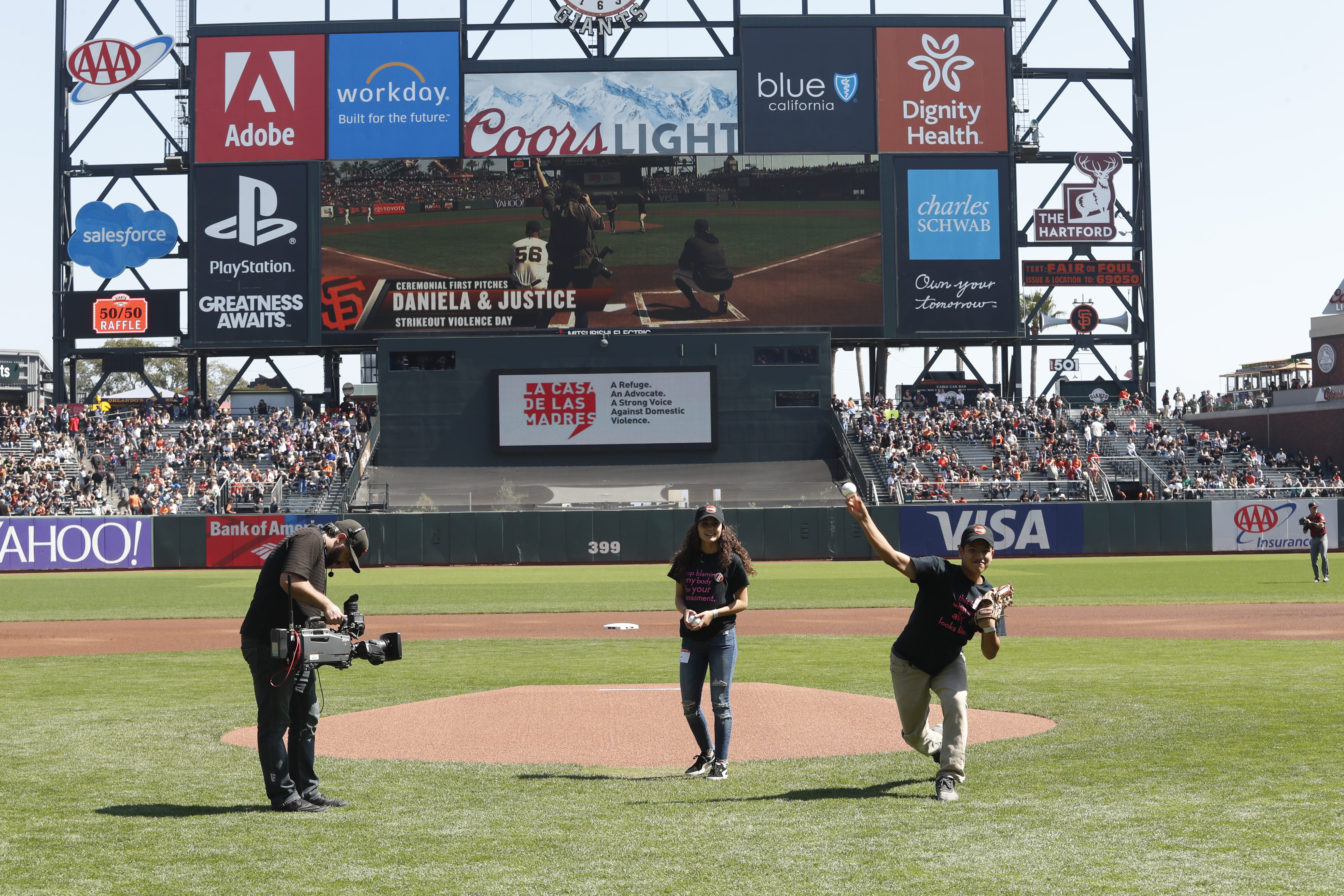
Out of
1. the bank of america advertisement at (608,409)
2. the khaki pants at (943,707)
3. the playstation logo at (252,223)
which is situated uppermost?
the playstation logo at (252,223)

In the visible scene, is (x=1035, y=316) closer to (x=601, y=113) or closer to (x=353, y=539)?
(x=601, y=113)

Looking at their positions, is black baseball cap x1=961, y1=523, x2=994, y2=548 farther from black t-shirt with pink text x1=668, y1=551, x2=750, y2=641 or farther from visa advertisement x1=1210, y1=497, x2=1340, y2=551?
visa advertisement x1=1210, y1=497, x2=1340, y2=551

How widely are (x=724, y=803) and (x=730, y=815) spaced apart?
1.17 ft

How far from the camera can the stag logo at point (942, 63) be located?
52.8 m

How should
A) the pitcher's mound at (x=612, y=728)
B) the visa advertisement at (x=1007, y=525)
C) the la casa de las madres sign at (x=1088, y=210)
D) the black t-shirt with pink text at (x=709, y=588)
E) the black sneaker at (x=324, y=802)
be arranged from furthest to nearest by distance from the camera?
1. the la casa de las madres sign at (x=1088, y=210)
2. the visa advertisement at (x=1007, y=525)
3. the pitcher's mound at (x=612, y=728)
4. the black t-shirt with pink text at (x=709, y=588)
5. the black sneaker at (x=324, y=802)

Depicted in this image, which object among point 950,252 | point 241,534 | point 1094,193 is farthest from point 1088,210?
point 241,534

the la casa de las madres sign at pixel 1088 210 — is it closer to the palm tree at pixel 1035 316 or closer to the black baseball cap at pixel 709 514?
the palm tree at pixel 1035 316

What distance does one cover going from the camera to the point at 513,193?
51469 millimetres

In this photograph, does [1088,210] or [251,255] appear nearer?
[251,255]

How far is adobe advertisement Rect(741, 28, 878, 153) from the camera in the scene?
52.3 m

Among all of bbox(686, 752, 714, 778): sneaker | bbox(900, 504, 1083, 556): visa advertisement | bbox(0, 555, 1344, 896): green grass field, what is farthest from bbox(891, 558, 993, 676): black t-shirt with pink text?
bbox(900, 504, 1083, 556): visa advertisement

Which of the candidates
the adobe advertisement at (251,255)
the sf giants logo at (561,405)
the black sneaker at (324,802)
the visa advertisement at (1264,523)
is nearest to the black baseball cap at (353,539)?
the black sneaker at (324,802)

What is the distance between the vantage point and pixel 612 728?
11117 millimetres

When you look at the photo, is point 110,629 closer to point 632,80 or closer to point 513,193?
point 513,193
